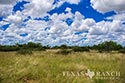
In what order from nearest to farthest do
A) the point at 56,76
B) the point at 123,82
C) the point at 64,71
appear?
Result: the point at 123,82 < the point at 56,76 < the point at 64,71

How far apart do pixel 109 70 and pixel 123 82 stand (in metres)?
2.12

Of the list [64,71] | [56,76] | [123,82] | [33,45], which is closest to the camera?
[123,82]

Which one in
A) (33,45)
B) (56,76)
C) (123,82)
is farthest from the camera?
(33,45)

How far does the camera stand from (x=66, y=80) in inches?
320

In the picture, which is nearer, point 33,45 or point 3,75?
point 3,75

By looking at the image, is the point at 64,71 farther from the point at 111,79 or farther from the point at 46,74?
the point at 111,79

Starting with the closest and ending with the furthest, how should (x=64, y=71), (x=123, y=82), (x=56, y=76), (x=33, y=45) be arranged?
A: (x=123, y=82)
(x=56, y=76)
(x=64, y=71)
(x=33, y=45)

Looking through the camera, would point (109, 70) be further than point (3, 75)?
Yes

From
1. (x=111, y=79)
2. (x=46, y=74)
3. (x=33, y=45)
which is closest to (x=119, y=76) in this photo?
(x=111, y=79)

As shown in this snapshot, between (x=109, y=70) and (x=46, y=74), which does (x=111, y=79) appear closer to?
(x=109, y=70)

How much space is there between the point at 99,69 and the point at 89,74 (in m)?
1.41

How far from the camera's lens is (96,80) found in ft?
27.3

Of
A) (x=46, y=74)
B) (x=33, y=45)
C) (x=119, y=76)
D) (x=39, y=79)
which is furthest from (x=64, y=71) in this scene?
(x=33, y=45)

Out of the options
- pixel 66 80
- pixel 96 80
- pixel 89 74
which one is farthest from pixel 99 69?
pixel 66 80
